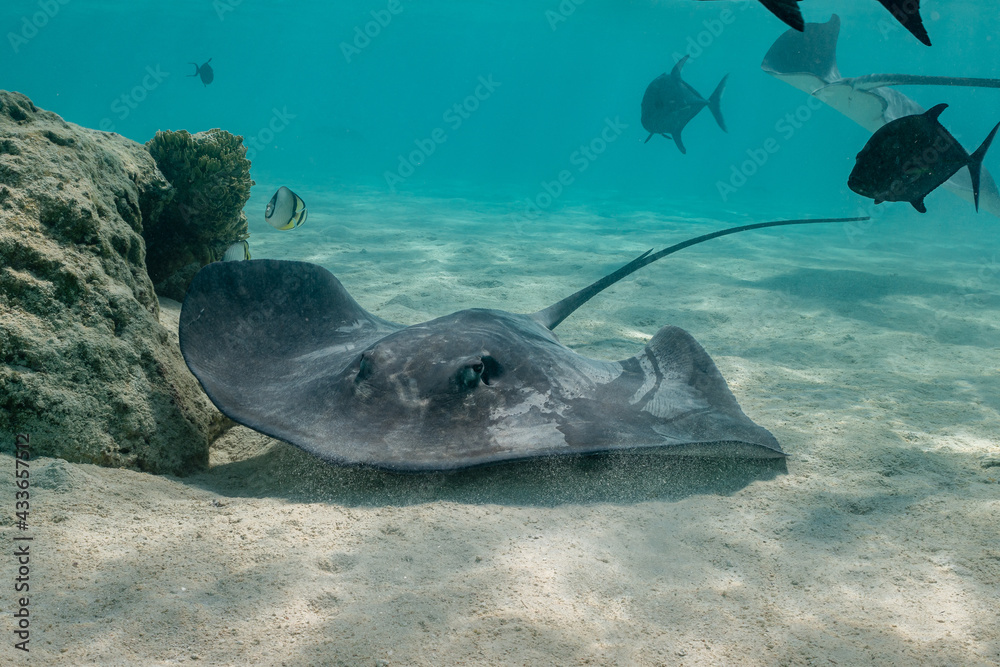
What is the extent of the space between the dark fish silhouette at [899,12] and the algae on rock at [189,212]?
509cm

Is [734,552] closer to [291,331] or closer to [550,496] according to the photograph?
[550,496]

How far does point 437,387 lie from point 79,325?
1.83 m

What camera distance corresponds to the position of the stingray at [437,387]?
2496 mm

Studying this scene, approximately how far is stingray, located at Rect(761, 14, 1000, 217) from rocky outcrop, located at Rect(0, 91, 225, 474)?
988cm

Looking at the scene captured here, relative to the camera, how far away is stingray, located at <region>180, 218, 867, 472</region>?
250cm

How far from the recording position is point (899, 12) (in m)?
1.00

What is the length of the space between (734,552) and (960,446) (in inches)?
89.1

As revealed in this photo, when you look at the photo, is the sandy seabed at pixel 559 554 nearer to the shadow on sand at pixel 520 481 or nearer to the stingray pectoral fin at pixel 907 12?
the shadow on sand at pixel 520 481

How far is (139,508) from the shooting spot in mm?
2365

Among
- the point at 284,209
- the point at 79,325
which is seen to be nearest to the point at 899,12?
the point at 79,325

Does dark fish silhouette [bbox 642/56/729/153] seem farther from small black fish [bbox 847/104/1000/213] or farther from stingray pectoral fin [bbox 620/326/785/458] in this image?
stingray pectoral fin [bbox 620/326/785/458]

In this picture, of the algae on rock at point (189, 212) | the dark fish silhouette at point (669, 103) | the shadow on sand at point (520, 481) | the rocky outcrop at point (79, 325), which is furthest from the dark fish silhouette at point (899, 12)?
the dark fish silhouette at point (669, 103)

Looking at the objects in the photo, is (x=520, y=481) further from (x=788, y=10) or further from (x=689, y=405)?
(x=788, y=10)

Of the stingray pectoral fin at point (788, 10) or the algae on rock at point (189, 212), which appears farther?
the algae on rock at point (189, 212)
